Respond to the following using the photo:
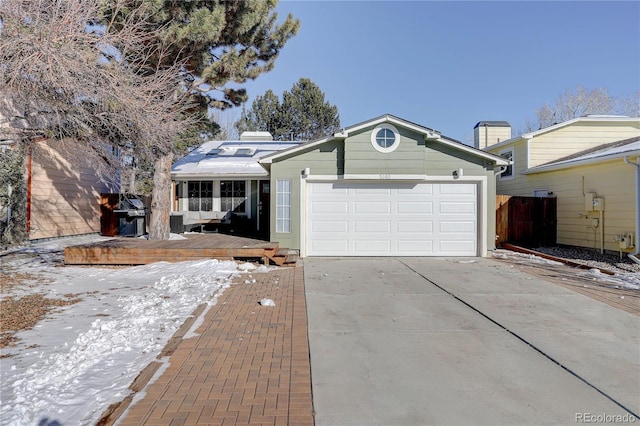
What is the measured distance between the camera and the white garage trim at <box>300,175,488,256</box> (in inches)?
392

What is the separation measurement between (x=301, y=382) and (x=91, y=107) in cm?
575

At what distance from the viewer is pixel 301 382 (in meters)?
3.12

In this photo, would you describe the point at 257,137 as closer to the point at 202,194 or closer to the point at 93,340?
the point at 202,194

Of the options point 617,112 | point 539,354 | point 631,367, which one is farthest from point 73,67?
point 617,112


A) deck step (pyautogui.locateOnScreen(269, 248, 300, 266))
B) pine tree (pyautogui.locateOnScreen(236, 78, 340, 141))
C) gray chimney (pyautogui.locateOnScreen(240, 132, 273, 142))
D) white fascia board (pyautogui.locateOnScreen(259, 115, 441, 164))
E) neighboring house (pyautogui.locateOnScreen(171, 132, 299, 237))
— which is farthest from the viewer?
pine tree (pyautogui.locateOnScreen(236, 78, 340, 141))

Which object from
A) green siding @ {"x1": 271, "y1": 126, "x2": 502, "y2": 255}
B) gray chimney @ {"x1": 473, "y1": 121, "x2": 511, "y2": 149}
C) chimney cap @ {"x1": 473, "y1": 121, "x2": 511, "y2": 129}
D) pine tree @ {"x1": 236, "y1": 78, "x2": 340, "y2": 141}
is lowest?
green siding @ {"x1": 271, "y1": 126, "x2": 502, "y2": 255}

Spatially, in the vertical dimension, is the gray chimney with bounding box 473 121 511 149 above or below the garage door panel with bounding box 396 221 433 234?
above

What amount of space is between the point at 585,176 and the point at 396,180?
6.26 metres

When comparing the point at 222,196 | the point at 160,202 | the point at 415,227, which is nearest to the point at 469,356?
the point at 415,227

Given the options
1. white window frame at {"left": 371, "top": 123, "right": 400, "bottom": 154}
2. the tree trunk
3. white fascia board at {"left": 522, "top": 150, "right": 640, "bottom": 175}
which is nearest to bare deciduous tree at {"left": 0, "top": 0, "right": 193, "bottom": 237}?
the tree trunk

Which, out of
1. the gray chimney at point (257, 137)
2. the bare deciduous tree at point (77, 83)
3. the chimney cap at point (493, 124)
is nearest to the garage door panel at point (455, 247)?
the bare deciduous tree at point (77, 83)

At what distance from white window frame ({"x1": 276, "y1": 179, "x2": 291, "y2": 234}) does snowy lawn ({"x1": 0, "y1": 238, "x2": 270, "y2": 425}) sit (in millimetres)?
2669

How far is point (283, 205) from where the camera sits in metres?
10.1

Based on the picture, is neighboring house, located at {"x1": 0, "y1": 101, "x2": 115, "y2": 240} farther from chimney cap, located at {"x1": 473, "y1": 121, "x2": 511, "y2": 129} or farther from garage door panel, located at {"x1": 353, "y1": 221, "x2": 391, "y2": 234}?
chimney cap, located at {"x1": 473, "y1": 121, "x2": 511, "y2": 129}
